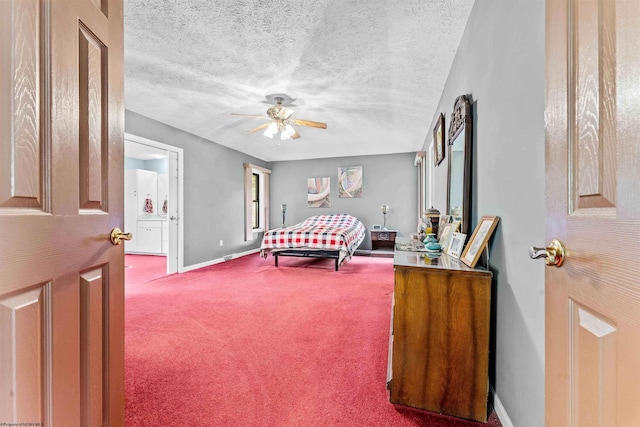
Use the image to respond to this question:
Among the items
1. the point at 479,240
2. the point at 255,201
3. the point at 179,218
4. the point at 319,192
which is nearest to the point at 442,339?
the point at 479,240

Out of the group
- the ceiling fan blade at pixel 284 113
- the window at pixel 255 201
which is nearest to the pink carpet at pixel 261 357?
the ceiling fan blade at pixel 284 113

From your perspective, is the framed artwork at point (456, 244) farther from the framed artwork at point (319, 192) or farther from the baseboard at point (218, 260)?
the framed artwork at point (319, 192)

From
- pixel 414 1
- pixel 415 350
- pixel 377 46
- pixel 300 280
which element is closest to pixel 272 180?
pixel 300 280

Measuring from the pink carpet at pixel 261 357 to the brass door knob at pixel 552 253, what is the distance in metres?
1.10

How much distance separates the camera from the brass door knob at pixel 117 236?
3.04 ft

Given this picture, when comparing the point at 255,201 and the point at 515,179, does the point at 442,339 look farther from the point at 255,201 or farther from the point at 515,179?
the point at 255,201

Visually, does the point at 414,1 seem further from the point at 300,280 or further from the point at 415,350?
the point at 300,280

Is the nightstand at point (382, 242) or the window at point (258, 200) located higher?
the window at point (258, 200)

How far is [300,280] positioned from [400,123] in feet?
9.12

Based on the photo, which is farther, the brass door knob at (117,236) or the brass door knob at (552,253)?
the brass door knob at (117,236)

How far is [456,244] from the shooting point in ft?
5.68

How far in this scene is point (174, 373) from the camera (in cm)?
168

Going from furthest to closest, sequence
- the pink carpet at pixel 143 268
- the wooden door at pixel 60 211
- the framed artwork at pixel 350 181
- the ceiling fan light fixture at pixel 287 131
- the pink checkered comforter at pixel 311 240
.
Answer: the framed artwork at pixel 350 181 → the pink checkered comforter at pixel 311 240 → the pink carpet at pixel 143 268 → the ceiling fan light fixture at pixel 287 131 → the wooden door at pixel 60 211

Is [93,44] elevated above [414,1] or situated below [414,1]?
below
